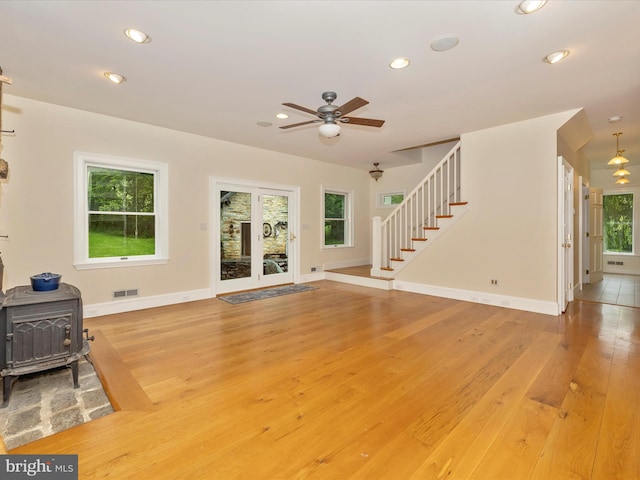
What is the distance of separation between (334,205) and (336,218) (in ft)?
1.08

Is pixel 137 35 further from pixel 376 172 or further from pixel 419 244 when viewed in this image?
pixel 376 172

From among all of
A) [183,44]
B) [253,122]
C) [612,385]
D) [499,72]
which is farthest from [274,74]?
[612,385]

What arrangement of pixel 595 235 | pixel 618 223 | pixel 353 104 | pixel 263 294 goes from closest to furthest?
pixel 353 104 < pixel 263 294 < pixel 595 235 < pixel 618 223

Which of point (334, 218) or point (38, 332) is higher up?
point (334, 218)

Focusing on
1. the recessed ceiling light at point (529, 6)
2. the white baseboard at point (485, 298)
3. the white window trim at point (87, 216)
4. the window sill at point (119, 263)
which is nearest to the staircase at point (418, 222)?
the white baseboard at point (485, 298)

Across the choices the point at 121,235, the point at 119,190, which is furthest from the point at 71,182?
the point at 121,235

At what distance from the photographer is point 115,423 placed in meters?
1.97

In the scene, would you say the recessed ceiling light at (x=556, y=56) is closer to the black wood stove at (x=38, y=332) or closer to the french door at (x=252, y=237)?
the black wood stove at (x=38, y=332)

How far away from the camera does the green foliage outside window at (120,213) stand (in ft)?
14.3

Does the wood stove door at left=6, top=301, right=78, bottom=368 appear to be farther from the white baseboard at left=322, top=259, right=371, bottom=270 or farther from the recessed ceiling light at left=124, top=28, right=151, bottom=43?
the white baseboard at left=322, top=259, right=371, bottom=270

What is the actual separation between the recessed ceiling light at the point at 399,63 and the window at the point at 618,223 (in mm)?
8588

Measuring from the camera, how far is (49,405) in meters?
2.17

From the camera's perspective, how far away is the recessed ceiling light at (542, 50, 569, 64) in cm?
→ 272

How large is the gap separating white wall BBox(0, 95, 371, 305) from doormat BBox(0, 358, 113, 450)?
6.30ft
